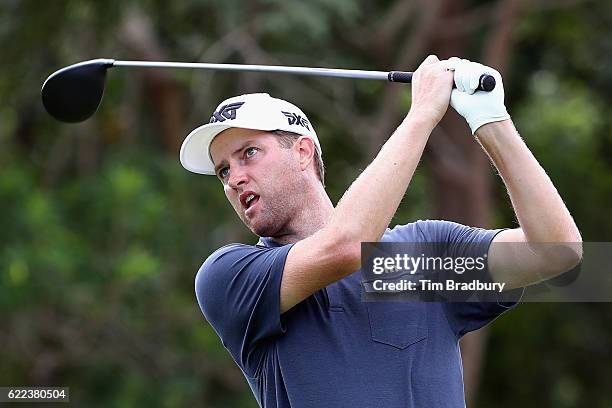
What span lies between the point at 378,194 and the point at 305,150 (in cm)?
50

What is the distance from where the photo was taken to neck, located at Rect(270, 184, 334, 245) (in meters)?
3.25

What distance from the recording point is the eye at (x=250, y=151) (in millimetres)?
3260

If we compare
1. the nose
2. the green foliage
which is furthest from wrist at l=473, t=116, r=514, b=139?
the green foliage

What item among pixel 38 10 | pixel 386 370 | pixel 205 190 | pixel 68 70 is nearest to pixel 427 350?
pixel 386 370

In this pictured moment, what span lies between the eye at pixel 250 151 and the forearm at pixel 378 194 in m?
0.43

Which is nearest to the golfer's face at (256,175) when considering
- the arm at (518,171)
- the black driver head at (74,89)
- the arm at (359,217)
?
the arm at (359,217)

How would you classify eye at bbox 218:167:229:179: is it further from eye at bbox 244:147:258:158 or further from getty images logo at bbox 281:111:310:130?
getty images logo at bbox 281:111:310:130

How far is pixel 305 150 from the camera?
335cm

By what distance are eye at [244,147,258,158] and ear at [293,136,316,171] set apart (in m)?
0.12

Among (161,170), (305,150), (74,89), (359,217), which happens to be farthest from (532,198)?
(161,170)

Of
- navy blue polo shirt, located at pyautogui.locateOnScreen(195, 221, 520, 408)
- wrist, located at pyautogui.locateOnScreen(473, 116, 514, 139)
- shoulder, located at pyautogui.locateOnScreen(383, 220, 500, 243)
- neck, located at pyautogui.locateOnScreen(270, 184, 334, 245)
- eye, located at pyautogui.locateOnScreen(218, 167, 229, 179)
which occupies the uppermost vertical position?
wrist, located at pyautogui.locateOnScreen(473, 116, 514, 139)
